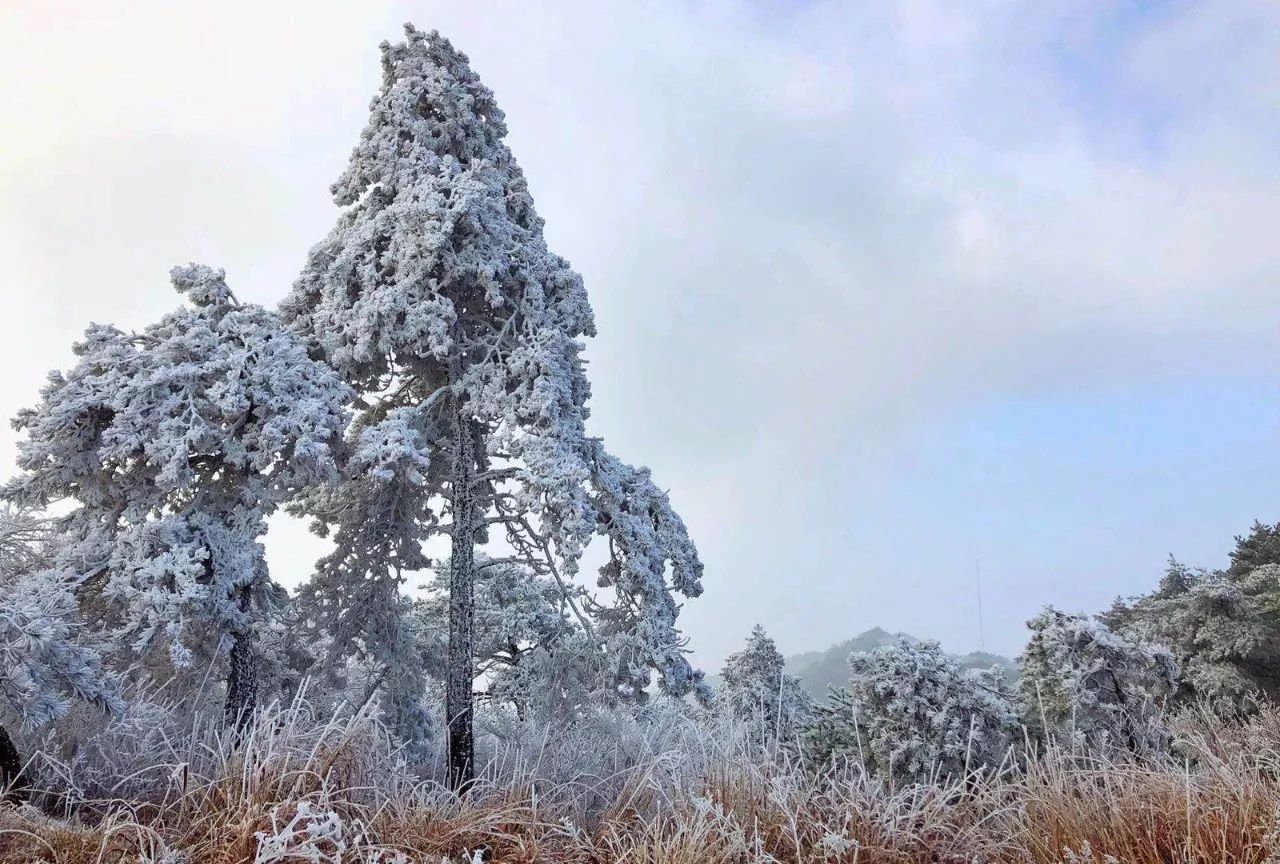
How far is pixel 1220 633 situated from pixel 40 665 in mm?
24333

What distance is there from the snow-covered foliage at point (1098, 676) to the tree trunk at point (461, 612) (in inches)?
337

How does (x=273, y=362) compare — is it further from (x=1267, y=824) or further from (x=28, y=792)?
(x=1267, y=824)

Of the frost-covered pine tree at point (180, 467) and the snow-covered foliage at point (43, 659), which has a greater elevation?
the frost-covered pine tree at point (180, 467)

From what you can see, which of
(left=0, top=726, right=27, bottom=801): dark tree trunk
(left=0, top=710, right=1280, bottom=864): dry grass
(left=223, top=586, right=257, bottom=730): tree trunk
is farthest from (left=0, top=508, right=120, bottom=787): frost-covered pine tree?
(left=223, top=586, right=257, bottom=730): tree trunk

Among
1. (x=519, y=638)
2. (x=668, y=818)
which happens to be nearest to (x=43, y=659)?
(x=668, y=818)

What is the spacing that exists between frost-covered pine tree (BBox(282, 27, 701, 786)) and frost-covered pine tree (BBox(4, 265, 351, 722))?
3.26 ft

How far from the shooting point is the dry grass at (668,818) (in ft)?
13.3

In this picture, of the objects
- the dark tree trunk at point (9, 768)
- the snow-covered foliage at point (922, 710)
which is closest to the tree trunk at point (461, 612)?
the dark tree trunk at point (9, 768)

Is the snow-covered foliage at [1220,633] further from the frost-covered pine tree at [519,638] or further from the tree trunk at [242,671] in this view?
the tree trunk at [242,671]

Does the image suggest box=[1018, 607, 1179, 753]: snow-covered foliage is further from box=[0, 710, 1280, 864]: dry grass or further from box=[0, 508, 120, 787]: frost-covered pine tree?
box=[0, 508, 120, 787]: frost-covered pine tree

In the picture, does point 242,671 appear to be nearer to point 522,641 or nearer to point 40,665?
point 40,665

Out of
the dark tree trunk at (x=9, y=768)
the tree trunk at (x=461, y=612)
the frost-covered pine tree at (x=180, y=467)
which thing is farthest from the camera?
the tree trunk at (x=461, y=612)

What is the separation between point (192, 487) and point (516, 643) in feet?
30.4

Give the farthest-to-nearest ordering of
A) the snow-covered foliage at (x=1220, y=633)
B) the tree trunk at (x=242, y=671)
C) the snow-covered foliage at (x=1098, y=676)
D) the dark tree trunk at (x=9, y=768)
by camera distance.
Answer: the snow-covered foliage at (x=1220, y=633) → the snow-covered foliage at (x=1098, y=676) → the tree trunk at (x=242, y=671) → the dark tree trunk at (x=9, y=768)
